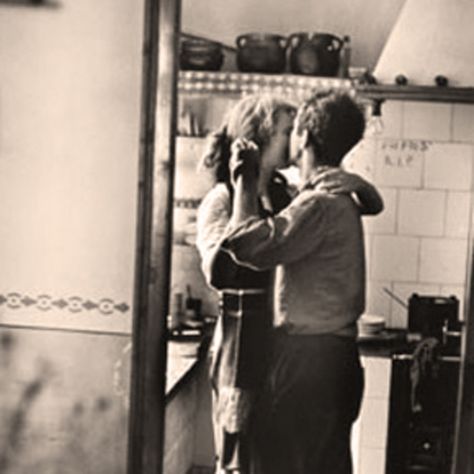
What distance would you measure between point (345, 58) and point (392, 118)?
160 millimetres

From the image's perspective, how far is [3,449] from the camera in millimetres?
2047

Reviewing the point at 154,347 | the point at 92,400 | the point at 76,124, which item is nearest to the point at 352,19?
the point at 76,124

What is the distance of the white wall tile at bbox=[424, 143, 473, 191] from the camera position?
71.3 inches

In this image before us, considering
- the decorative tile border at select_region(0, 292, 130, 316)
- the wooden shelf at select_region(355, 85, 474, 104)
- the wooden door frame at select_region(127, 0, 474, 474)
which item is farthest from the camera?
the decorative tile border at select_region(0, 292, 130, 316)

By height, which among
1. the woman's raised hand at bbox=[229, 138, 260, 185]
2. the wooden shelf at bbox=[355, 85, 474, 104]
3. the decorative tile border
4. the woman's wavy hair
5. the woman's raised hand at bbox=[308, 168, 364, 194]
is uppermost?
the wooden shelf at bbox=[355, 85, 474, 104]

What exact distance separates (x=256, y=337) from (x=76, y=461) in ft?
1.76

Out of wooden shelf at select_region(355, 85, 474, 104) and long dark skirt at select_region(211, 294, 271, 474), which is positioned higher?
wooden shelf at select_region(355, 85, 474, 104)

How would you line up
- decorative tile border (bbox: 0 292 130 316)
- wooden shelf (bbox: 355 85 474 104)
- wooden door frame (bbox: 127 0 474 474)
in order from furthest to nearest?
decorative tile border (bbox: 0 292 130 316), wooden door frame (bbox: 127 0 474 474), wooden shelf (bbox: 355 85 474 104)

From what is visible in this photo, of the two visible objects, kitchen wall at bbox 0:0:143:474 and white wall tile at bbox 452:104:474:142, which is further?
kitchen wall at bbox 0:0:143:474

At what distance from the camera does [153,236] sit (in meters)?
1.92

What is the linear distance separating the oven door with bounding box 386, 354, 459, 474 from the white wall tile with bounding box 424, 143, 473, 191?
1.20ft

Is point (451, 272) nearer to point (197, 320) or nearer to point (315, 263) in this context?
point (315, 263)

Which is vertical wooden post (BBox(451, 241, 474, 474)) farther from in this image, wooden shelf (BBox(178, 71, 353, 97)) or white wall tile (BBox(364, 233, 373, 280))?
wooden shelf (BBox(178, 71, 353, 97))

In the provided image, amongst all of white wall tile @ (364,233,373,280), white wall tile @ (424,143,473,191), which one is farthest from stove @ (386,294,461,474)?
white wall tile @ (424,143,473,191)
